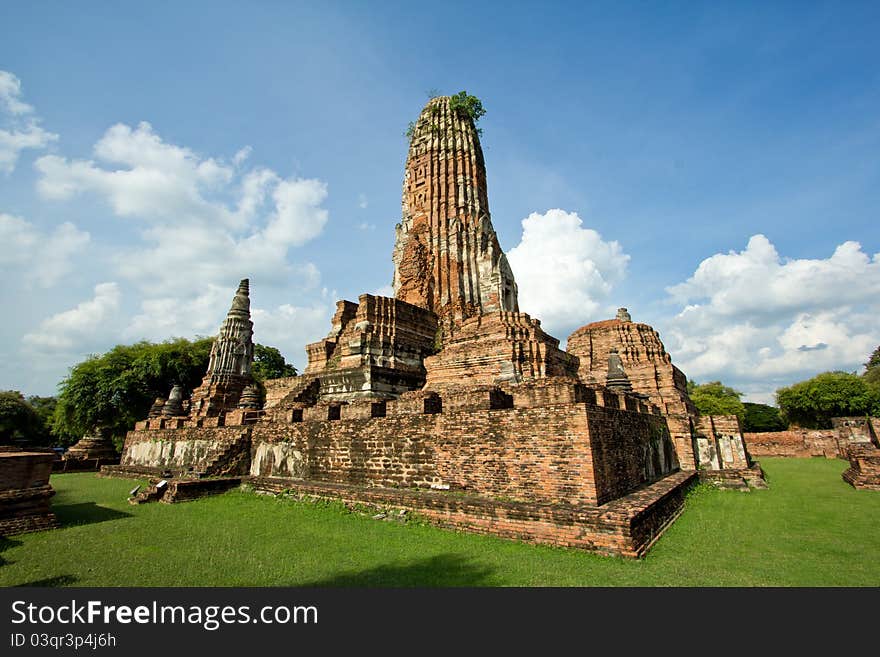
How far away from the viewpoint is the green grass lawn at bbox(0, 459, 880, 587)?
18.6 ft

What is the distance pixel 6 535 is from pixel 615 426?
36.6 feet

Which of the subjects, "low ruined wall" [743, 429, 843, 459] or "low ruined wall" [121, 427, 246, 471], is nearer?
"low ruined wall" [121, 427, 246, 471]

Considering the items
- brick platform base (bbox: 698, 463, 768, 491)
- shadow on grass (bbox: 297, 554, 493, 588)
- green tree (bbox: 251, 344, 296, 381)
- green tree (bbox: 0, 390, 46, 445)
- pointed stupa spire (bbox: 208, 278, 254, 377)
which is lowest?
shadow on grass (bbox: 297, 554, 493, 588)

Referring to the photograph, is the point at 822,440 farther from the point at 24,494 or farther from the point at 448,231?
the point at 24,494

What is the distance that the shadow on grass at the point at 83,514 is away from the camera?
9.06 m

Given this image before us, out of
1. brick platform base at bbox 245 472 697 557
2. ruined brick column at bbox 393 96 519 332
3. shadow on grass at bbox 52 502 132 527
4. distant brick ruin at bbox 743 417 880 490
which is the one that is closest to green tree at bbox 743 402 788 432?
distant brick ruin at bbox 743 417 880 490

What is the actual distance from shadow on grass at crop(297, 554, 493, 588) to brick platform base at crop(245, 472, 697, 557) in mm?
1334

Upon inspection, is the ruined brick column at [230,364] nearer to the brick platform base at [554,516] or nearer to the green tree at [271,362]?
the brick platform base at [554,516]

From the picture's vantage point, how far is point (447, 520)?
26.6ft

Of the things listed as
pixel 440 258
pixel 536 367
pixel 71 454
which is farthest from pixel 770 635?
pixel 71 454

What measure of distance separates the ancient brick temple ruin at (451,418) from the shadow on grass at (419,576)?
151cm

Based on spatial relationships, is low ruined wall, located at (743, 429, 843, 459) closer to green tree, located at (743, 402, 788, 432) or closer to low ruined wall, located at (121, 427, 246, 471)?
green tree, located at (743, 402, 788, 432)

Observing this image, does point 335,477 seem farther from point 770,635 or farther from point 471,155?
point 471,155

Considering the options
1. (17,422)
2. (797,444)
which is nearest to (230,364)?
(17,422)
